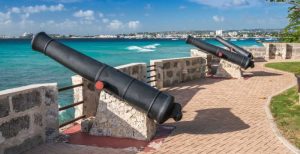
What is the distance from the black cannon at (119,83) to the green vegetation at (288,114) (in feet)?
7.35

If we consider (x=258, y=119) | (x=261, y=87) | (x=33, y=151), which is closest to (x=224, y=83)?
(x=261, y=87)

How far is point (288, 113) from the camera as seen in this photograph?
881 centimetres

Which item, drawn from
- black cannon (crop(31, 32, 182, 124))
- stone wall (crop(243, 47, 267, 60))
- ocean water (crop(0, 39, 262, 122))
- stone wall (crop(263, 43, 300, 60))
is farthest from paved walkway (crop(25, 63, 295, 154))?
stone wall (crop(263, 43, 300, 60))

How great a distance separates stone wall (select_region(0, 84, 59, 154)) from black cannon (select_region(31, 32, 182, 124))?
2.07 ft

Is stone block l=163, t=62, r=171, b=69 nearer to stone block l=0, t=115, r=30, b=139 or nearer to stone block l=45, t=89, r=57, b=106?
stone block l=45, t=89, r=57, b=106

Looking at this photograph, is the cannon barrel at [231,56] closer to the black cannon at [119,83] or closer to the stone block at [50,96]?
the black cannon at [119,83]

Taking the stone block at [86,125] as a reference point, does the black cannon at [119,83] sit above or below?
above

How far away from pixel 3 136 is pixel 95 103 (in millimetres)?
3046

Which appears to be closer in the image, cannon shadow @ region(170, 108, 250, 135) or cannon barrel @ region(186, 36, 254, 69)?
cannon shadow @ region(170, 108, 250, 135)

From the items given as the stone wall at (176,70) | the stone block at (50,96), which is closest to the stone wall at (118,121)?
the stone block at (50,96)

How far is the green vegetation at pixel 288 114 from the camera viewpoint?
713cm

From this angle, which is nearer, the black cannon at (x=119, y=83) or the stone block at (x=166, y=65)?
the black cannon at (x=119, y=83)

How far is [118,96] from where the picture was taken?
6789 millimetres

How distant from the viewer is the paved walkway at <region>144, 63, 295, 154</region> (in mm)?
6520
